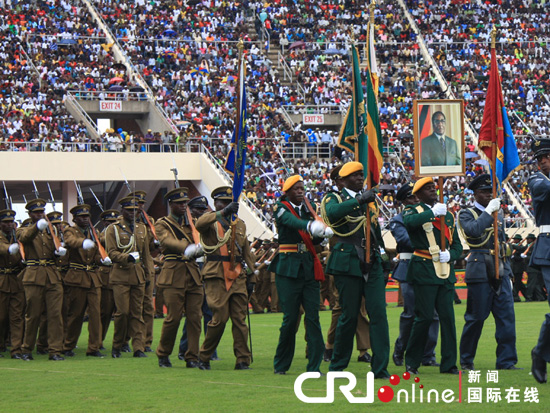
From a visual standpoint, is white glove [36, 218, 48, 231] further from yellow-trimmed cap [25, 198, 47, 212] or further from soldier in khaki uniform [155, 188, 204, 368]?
soldier in khaki uniform [155, 188, 204, 368]

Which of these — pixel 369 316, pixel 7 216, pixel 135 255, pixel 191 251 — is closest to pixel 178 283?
pixel 191 251

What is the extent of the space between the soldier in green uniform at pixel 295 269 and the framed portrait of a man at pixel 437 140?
134 centimetres

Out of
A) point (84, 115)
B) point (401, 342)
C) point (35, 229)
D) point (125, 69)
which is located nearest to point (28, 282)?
point (35, 229)

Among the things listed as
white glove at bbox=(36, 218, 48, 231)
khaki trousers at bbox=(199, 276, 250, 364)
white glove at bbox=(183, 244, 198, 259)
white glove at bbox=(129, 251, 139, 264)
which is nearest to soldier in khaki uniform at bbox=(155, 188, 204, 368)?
white glove at bbox=(183, 244, 198, 259)

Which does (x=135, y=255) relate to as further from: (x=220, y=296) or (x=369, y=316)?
(x=369, y=316)

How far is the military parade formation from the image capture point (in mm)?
10242

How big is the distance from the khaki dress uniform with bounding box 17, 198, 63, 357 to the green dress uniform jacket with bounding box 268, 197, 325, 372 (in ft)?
13.0

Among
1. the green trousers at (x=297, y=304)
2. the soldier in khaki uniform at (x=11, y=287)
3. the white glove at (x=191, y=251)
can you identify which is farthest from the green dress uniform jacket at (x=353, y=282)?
the soldier in khaki uniform at (x=11, y=287)

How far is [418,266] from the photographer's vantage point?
11023 mm

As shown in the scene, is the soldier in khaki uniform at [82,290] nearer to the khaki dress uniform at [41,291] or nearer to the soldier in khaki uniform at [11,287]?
the khaki dress uniform at [41,291]

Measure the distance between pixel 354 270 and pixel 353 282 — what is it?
0.15m

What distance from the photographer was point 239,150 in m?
12.1

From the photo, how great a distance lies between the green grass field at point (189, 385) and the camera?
347 inches

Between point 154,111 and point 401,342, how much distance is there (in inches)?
1177
